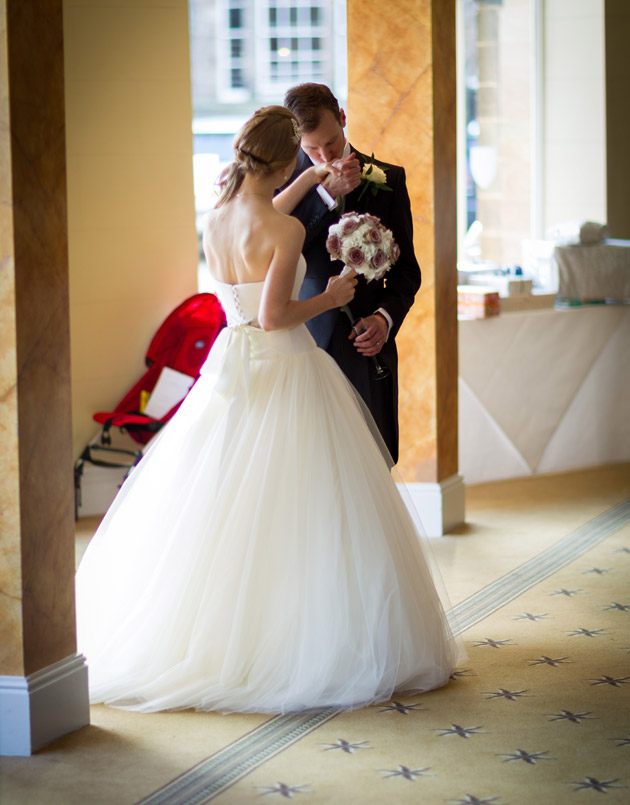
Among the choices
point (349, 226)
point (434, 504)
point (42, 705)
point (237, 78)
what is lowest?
point (42, 705)

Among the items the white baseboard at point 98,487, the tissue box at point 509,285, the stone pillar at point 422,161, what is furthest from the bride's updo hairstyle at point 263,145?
the tissue box at point 509,285

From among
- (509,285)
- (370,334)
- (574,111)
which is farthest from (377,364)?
(574,111)

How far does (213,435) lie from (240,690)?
0.71 metres

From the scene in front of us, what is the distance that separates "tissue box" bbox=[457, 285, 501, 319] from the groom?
232 cm

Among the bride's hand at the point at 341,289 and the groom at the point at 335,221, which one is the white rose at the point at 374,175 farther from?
the bride's hand at the point at 341,289

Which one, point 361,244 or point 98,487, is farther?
point 98,487

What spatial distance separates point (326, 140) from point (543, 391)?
10.8 ft

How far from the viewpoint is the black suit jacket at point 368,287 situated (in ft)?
12.0

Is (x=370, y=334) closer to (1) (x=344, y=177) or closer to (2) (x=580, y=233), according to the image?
(1) (x=344, y=177)

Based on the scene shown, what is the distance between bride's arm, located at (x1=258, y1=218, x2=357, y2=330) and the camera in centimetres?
307

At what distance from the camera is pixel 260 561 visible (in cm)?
301

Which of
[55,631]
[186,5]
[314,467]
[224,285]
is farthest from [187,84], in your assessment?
[55,631]

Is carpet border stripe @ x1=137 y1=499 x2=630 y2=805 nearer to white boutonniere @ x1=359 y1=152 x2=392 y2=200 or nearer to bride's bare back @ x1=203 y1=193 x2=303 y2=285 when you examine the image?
bride's bare back @ x1=203 y1=193 x2=303 y2=285

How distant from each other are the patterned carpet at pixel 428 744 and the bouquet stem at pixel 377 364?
917 millimetres
